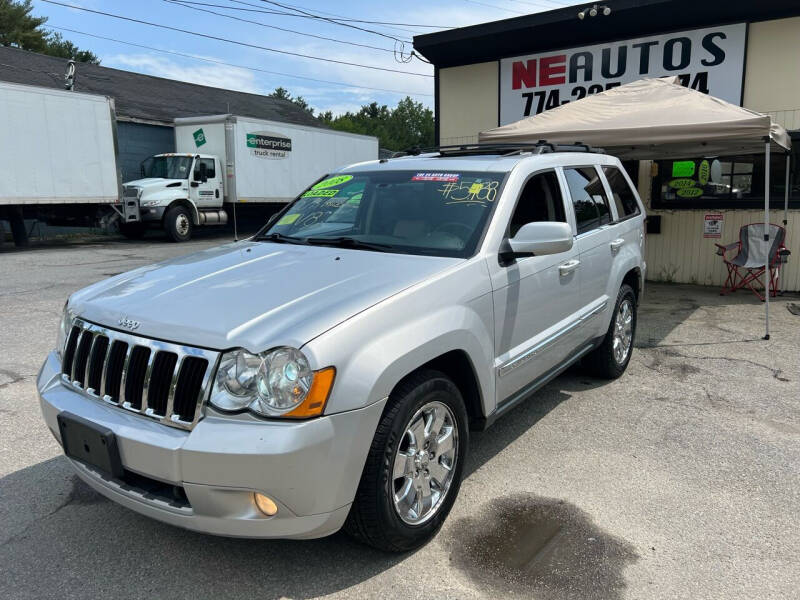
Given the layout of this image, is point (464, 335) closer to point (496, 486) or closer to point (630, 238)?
point (496, 486)

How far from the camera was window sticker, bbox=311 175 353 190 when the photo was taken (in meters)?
4.27

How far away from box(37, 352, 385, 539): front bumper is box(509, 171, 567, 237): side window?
172 centimetres

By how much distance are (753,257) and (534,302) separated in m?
6.54

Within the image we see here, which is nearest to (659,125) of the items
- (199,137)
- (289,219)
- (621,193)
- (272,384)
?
(621,193)

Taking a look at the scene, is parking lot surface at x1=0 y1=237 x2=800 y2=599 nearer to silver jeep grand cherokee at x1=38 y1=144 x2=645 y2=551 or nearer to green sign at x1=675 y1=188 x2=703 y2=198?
silver jeep grand cherokee at x1=38 y1=144 x2=645 y2=551

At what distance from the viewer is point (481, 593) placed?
8.24 ft

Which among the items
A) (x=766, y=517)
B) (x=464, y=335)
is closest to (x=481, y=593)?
(x=464, y=335)

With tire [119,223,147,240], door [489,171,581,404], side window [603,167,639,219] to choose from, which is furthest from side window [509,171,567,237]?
tire [119,223,147,240]

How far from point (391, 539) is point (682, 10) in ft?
30.7

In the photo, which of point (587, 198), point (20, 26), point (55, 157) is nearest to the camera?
point (587, 198)

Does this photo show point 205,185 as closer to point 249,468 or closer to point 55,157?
point 55,157

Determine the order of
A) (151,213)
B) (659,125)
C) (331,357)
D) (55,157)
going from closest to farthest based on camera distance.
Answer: (331,357), (659,125), (55,157), (151,213)

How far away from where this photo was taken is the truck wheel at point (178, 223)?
17.0 m

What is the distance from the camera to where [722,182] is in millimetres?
9609
